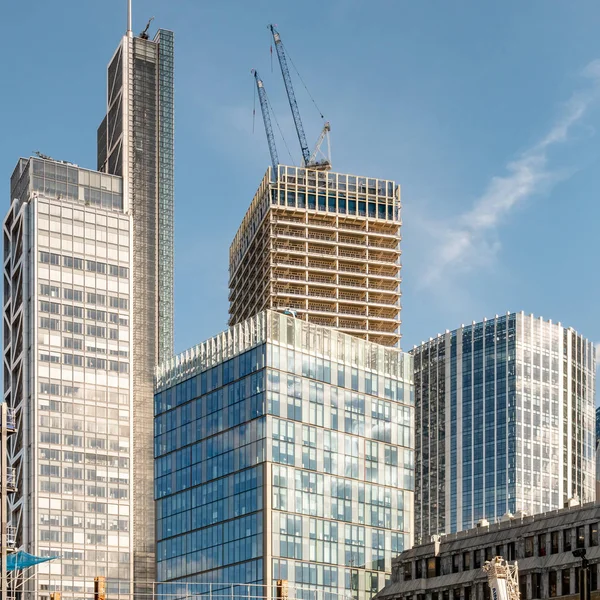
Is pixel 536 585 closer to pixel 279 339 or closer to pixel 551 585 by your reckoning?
pixel 551 585

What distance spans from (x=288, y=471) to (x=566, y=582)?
4470 cm

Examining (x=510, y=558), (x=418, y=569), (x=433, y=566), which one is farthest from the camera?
(x=418, y=569)

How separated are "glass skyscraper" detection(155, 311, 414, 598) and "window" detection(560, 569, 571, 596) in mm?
39465

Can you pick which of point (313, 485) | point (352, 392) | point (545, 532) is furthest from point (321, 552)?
point (545, 532)

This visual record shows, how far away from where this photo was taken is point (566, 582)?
6038 inches

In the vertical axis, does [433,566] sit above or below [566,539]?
below

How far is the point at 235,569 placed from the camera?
182125mm

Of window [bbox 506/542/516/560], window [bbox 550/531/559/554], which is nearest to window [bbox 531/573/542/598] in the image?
window [bbox 550/531/559/554]

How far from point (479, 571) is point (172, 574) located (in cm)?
5028

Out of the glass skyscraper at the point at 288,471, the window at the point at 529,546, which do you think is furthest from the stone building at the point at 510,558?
the glass skyscraper at the point at 288,471

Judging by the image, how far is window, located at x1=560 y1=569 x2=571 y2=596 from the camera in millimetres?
152875

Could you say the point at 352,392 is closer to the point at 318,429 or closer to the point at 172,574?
the point at 318,429

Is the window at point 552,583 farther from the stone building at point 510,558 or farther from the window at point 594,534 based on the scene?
the window at point 594,534

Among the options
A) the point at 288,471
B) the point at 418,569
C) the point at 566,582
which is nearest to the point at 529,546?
the point at 566,582
